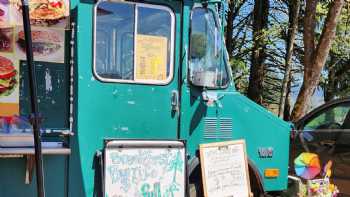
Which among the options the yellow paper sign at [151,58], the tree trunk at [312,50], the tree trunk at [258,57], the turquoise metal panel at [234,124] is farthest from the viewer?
the tree trunk at [258,57]

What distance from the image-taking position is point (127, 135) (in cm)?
516

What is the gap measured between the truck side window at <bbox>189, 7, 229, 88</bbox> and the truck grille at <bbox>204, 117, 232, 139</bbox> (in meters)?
0.34

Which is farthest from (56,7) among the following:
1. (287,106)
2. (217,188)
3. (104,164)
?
(287,106)

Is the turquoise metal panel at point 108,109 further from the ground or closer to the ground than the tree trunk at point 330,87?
further from the ground

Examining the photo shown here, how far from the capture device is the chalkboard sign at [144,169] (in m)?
5.03

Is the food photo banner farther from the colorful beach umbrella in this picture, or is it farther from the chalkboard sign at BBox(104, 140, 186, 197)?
the colorful beach umbrella

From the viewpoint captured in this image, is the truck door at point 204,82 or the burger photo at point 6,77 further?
the truck door at point 204,82

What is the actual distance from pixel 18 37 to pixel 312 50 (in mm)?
7595

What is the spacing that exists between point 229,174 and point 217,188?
22cm

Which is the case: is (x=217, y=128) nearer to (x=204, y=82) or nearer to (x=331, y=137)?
(x=204, y=82)

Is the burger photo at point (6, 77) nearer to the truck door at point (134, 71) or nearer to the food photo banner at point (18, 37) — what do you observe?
the food photo banner at point (18, 37)

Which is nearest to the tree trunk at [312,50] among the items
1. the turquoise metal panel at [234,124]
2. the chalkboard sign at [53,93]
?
the turquoise metal panel at [234,124]

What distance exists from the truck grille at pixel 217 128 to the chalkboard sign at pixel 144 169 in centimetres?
37

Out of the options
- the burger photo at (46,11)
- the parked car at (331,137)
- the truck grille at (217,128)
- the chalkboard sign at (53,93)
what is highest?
the burger photo at (46,11)
